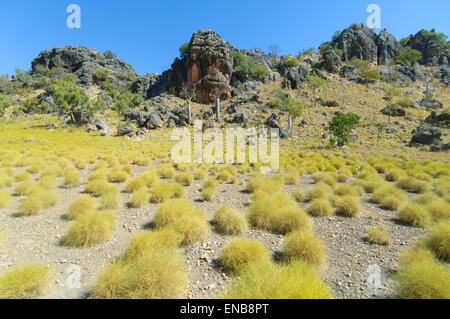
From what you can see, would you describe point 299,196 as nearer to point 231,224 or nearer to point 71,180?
point 231,224

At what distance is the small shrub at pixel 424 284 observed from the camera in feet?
8.39

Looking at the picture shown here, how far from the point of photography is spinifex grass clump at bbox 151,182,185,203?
6782mm

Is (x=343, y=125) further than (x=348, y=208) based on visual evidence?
Yes

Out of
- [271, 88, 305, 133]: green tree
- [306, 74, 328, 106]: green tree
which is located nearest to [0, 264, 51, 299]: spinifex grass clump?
[271, 88, 305, 133]: green tree

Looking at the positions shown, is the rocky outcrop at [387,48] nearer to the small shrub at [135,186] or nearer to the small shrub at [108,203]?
the small shrub at [135,186]

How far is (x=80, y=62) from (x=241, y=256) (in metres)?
108

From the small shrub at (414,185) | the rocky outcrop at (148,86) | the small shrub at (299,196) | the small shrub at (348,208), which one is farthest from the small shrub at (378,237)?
the rocky outcrop at (148,86)

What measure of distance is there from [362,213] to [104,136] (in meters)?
32.1

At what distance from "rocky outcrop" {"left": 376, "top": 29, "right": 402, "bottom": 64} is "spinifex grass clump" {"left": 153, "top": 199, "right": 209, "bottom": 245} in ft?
331

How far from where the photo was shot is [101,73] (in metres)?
68.4

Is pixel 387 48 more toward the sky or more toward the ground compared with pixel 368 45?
more toward the ground

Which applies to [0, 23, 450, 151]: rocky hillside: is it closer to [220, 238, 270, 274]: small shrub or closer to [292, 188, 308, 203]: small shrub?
[292, 188, 308, 203]: small shrub

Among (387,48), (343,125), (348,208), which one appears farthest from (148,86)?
(387,48)

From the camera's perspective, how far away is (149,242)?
3.64 metres
